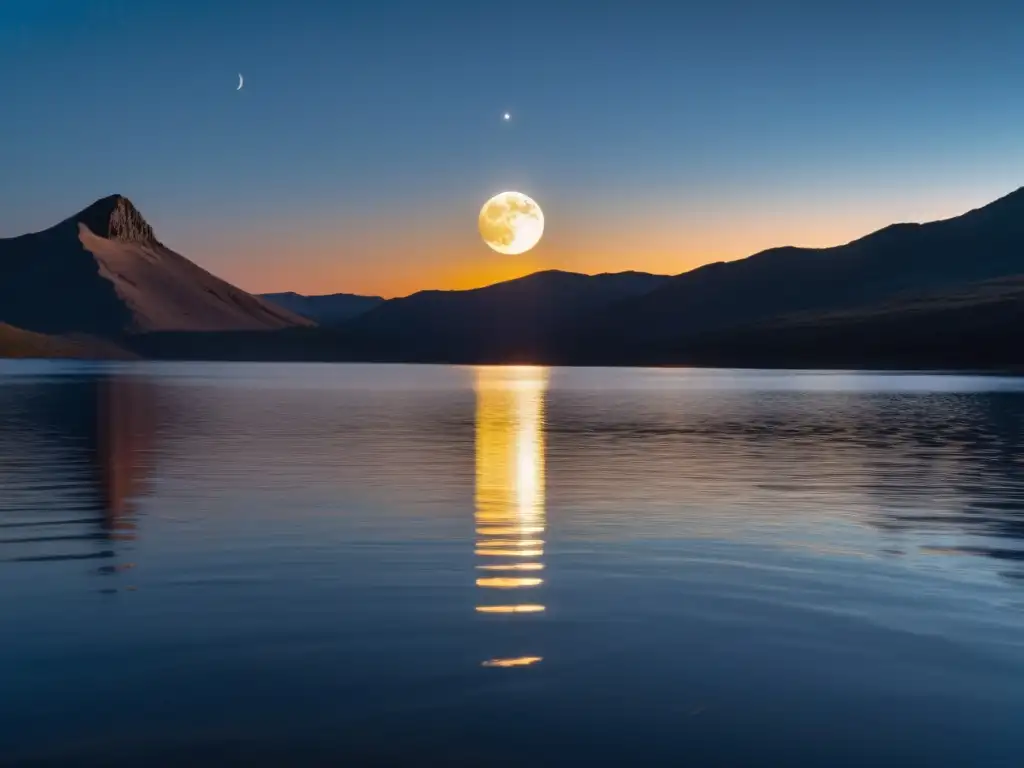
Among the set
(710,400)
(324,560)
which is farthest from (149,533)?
(710,400)

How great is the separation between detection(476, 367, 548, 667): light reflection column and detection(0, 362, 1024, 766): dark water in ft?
0.36

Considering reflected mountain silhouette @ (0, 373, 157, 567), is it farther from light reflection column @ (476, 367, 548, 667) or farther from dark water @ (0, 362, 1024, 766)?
light reflection column @ (476, 367, 548, 667)

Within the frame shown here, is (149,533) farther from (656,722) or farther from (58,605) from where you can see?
(656,722)

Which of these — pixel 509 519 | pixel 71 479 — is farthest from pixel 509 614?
pixel 71 479

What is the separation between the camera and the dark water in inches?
418

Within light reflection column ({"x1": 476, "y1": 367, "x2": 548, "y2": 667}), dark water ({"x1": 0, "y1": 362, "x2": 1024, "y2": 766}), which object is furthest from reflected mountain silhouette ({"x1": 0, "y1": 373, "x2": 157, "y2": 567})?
light reflection column ({"x1": 476, "y1": 367, "x2": 548, "y2": 667})

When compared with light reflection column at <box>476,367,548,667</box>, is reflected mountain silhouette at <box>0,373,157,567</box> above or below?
above

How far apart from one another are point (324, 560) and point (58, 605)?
197 inches

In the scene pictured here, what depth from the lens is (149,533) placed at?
22.6 m

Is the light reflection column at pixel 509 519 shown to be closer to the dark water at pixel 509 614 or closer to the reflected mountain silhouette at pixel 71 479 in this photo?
the dark water at pixel 509 614

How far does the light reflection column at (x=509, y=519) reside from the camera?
16.7 meters

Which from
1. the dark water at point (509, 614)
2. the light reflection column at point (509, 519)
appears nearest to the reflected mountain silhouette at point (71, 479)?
the dark water at point (509, 614)

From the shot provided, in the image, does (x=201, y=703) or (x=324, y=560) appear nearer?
(x=201, y=703)

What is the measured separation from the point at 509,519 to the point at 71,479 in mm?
14711
